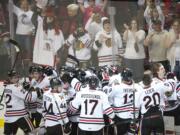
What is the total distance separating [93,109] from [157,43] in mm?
4346

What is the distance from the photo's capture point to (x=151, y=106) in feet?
38.6

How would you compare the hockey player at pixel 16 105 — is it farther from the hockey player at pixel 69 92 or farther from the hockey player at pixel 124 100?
the hockey player at pixel 124 100

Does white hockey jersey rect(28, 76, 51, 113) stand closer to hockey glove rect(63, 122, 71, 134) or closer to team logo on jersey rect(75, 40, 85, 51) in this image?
hockey glove rect(63, 122, 71, 134)

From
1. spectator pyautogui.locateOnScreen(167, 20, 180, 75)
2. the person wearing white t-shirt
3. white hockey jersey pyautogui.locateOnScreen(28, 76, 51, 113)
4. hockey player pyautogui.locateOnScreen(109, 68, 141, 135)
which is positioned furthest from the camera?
the person wearing white t-shirt

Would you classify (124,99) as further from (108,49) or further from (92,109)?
(108,49)

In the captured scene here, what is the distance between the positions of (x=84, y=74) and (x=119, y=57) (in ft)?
8.96

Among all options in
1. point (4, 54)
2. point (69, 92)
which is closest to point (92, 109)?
point (69, 92)

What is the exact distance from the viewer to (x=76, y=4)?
15.7 meters

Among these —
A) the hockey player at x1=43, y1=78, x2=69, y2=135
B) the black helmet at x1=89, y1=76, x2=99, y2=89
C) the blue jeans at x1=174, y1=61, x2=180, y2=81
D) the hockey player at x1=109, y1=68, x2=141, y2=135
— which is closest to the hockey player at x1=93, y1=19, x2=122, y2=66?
the blue jeans at x1=174, y1=61, x2=180, y2=81

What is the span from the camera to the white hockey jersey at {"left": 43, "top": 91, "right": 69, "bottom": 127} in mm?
11836

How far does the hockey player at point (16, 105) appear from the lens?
12.6 metres

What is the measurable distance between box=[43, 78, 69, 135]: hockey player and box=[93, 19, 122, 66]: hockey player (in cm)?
358

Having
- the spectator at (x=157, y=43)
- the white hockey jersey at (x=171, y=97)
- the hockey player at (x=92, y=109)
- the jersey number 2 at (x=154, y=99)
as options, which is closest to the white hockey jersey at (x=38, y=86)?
the hockey player at (x=92, y=109)

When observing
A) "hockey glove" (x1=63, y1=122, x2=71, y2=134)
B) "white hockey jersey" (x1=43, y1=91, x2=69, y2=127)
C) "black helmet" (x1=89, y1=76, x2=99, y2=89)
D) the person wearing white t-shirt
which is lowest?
"hockey glove" (x1=63, y1=122, x2=71, y2=134)
